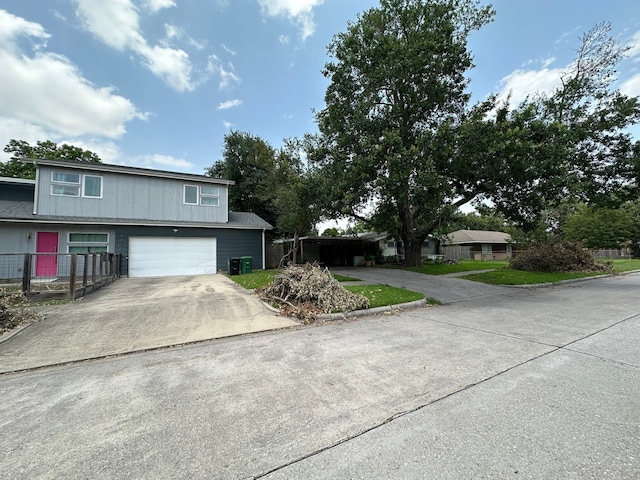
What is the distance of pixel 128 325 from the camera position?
18.7 ft

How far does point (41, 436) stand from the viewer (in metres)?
2.32

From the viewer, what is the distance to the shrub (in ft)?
52.9

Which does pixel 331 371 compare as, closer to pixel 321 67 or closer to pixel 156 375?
pixel 156 375

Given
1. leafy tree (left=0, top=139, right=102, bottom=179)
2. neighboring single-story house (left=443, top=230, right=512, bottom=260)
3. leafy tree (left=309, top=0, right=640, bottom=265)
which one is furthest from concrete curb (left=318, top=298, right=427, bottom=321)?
leafy tree (left=0, top=139, right=102, bottom=179)

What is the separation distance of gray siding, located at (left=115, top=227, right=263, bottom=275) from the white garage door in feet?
0.69

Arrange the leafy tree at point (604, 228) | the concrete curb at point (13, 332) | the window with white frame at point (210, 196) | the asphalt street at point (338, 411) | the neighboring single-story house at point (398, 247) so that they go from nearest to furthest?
the asphalt street at point (338, 411), the concrete curb at point (13, 332), the window with white frame at point (210, 196), the neighboring single-story house at point (398, 247), the leafy tree at point (604, 228)

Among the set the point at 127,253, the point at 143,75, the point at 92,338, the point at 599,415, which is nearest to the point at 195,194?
the point at 127,253

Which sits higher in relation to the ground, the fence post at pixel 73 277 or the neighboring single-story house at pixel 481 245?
the neighboring single-story house at pixel 481 245

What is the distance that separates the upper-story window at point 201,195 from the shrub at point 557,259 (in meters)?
17.7

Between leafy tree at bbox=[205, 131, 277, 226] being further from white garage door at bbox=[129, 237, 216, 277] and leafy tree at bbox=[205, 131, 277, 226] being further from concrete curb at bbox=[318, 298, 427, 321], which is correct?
concrete curb at bbox=[318, 298, 427, 321]

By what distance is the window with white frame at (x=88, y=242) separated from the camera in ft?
43.9

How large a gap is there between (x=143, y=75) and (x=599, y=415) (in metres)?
17.5

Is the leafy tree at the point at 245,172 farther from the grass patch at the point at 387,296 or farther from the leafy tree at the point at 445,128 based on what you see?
the grass patch at the point at 387,296

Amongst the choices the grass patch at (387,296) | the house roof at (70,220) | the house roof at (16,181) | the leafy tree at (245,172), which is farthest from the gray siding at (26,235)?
the leafy tree at (245,172)
